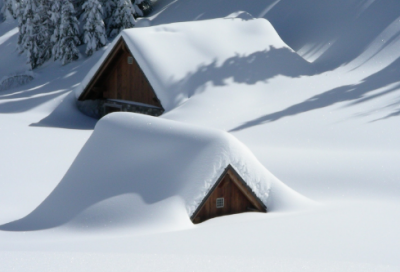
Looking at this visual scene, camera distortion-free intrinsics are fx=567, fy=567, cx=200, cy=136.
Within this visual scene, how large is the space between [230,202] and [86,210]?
2.32 metres

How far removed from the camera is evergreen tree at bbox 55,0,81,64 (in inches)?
1047

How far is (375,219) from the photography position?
28.7 feet

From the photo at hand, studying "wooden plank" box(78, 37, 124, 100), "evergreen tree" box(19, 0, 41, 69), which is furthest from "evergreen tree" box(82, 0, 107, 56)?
"wooden plank" box(78, 37, 124, 100)

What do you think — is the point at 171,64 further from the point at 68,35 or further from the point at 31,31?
the point at 31,31

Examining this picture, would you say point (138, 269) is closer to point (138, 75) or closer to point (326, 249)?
point (326, 249)

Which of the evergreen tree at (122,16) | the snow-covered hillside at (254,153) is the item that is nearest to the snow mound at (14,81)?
the snow-covered hillside at (254,153)

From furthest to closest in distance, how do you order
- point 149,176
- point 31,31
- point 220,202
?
point 31,31
point 220,202
point 149,176

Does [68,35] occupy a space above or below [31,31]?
below

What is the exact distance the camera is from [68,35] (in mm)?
26844

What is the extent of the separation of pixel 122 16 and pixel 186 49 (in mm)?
7779

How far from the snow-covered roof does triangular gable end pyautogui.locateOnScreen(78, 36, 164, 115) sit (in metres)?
0.25

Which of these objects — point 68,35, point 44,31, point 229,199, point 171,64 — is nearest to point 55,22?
point 44,31

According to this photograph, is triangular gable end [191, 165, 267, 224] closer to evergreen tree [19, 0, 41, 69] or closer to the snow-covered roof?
the snow-covered roof

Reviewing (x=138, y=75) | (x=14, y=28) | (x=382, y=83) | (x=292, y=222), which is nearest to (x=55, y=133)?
(x=138, y=75)
